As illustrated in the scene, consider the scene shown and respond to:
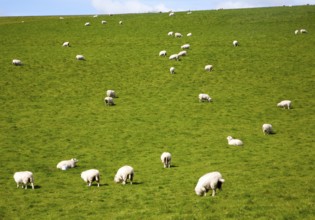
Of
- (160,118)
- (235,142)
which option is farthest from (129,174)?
(160,118)

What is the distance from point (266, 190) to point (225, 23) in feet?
186

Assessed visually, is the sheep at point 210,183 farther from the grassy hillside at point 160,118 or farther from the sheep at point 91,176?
the sheep at point 91,176

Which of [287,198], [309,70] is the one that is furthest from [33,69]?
[287,198]

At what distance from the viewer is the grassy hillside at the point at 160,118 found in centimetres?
1822

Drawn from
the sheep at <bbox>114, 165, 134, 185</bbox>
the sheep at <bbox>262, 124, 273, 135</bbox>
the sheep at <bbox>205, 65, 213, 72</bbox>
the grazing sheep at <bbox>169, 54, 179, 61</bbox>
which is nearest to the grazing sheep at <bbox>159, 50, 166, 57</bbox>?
the grazing sheep at <bbox>169, 54, 179, 61</bbox>

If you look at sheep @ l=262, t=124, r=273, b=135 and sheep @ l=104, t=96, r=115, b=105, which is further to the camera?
sheep @ l=104, t=96, r=115, b=105

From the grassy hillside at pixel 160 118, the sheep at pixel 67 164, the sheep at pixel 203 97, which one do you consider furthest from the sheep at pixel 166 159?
the sheep at pixel 203 97

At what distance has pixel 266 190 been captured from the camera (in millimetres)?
18312

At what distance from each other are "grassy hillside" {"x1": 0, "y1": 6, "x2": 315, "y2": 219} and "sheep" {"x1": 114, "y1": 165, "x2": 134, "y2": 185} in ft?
2.10

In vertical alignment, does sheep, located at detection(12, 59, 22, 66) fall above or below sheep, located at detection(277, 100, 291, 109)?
above

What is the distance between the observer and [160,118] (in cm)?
3566

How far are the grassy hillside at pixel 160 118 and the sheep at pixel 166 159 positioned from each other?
0.41 metres

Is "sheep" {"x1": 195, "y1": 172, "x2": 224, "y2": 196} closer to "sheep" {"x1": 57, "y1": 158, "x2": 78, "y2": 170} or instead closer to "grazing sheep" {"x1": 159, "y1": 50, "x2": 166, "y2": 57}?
"sheep" {"x1": 57, "y1": 158, "x2": 78, "y2": 170}

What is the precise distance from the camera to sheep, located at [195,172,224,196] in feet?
58.2
